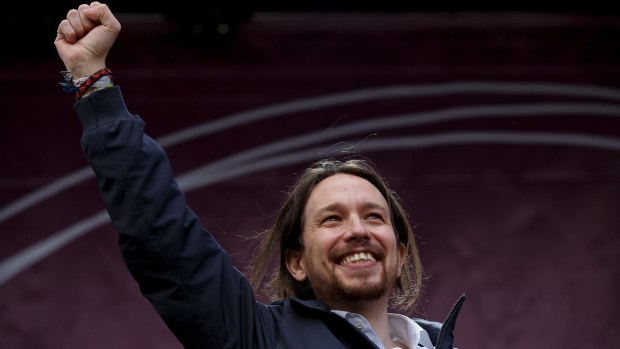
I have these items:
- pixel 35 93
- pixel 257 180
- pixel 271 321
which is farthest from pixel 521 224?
pixel 271 321

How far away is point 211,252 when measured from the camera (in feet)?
6.79

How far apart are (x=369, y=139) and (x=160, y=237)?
2.64 meters

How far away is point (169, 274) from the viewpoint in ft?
6.56

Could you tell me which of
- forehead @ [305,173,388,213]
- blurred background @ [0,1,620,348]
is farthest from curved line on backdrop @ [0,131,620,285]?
forehead @ [305,173,388,213]

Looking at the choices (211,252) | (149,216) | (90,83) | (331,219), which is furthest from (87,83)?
(331,219)

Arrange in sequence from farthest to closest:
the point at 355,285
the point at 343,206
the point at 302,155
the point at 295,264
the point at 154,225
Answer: the point at 302,155 < the point at 295,264 < the point at 343,206 < the point at 355,285 < the point at 154,225

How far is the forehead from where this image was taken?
2.43 metres

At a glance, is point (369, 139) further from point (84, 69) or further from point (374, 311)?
point (84, 69)

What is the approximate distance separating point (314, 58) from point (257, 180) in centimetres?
61

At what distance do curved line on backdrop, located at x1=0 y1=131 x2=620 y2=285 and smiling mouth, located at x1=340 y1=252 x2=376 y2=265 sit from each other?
1992 mm

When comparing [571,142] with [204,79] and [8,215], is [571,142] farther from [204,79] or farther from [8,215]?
[8,215]

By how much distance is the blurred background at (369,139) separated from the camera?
4398 mm

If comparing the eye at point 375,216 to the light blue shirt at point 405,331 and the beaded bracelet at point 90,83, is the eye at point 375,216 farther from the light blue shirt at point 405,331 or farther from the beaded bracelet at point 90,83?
the beaded bracelet at point 90,83

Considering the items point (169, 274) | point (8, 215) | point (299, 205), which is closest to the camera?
point (169, 274)
